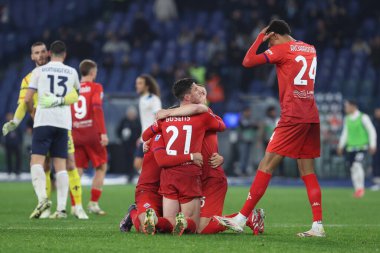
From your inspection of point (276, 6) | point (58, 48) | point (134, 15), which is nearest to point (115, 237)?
point (58, 48)

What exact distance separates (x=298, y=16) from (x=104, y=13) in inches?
324

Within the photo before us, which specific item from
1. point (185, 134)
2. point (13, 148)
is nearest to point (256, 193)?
point (185, 134)

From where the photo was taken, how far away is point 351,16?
101ft

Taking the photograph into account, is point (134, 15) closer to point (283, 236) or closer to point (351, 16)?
point (351, 16)

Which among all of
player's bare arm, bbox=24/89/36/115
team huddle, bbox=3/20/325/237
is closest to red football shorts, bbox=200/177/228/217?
team huddle, bbox=3/20/325/237

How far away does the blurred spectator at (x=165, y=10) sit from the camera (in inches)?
1309

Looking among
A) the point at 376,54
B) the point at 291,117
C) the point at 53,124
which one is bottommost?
the point at 53,124

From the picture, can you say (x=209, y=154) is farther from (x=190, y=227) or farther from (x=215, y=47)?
(x=215, y=47)

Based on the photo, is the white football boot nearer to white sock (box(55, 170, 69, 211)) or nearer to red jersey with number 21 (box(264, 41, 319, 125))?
red jersey with number 21 (box(264, 41, 319, 125))

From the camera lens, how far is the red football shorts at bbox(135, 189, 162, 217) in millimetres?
9742

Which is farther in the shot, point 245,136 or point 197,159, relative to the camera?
point 245,136

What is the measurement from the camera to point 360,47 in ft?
95.8

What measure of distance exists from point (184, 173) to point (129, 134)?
15.8m

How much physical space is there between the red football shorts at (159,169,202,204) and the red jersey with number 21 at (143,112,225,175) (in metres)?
0.06
